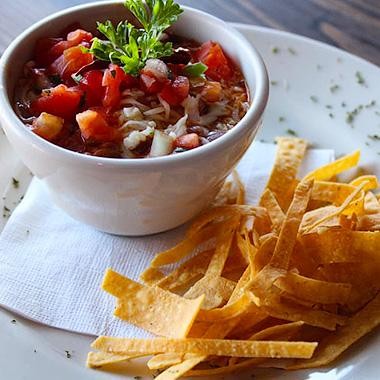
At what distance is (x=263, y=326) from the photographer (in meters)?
1.97

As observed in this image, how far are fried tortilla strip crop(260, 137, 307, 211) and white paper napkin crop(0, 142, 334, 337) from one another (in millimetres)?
74

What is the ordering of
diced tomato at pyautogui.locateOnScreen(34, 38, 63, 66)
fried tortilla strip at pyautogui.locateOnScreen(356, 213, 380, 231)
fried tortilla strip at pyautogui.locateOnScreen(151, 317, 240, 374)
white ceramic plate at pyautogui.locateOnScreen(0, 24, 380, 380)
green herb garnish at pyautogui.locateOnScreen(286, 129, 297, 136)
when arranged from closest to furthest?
fried tortilla strip at pyautogui.locateOnScreen(151, 317, 240, 374), fried tortilla strip at pyautogui.locateOnScreen(356, 213, 380, 231), diced tomato at pyautogui.locateOnScreen(34, 38, 63, 66), white ceramic plate at pyautogui.locateOnScreen(0, 24, 380, 380), green herb garnish at pyautogui.locateOnScreen(286, 129, 297, 136)

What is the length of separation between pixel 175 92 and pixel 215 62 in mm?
235

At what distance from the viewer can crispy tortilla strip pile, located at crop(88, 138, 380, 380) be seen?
1.83 meters

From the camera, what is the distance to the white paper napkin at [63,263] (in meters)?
1.98

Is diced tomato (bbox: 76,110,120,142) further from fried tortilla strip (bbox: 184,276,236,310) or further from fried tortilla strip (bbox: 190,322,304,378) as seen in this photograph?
fried tortilla strip (bbox: 190,322,304,378)

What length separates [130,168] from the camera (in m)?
1.87

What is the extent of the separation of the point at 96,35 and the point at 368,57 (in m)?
1.20

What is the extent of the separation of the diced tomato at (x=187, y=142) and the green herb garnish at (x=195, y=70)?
0.23 m

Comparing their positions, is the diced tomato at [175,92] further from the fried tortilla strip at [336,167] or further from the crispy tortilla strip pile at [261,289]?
the fried tortilla strip at [336,167]

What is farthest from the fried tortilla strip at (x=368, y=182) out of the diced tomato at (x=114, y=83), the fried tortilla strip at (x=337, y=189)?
the diced tomato at (x=114, y=83)

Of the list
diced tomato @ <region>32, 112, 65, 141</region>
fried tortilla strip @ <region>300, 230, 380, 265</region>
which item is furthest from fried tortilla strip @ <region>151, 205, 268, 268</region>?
diced tomato @ <region>32, 112, 65, 141</region>

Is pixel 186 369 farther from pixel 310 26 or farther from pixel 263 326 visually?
pixel 310 26

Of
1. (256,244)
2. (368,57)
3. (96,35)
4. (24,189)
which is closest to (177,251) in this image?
(256,244)
